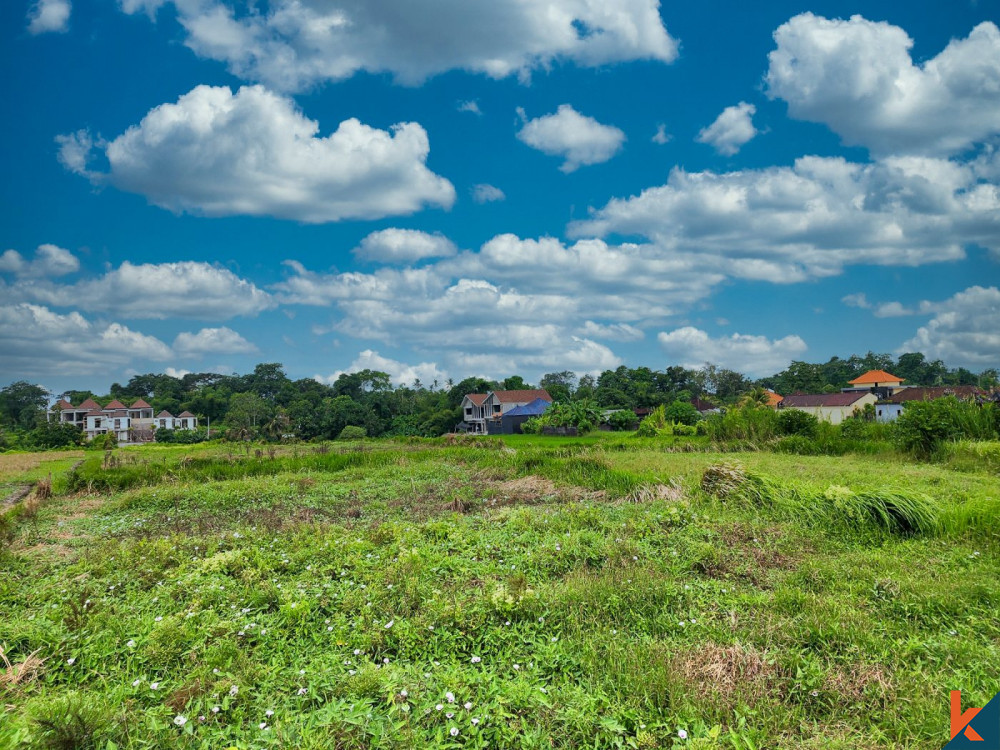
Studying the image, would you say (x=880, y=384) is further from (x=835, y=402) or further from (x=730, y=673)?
(x=730, y=673)

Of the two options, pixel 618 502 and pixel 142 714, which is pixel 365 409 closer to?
pixel 618 502

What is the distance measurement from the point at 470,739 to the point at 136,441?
56.8 metres

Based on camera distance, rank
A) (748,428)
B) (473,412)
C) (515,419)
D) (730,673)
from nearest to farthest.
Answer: (730,673) < (748,428) < (515,419) < (473,412)

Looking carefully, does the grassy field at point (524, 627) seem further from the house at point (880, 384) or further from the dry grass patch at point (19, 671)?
the house at point (880, 384)

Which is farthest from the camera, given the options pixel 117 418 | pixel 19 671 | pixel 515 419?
pixel 117 418

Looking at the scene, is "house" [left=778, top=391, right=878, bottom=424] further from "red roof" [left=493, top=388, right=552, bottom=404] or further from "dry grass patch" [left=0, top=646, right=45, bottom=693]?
"dry grass patch" [left=0, top=646, right=45, bottom=693]

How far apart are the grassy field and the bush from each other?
1215 centimetres

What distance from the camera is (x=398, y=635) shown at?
4.16 meters

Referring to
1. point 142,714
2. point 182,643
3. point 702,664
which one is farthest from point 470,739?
point 182,643

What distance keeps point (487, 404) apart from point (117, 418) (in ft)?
126

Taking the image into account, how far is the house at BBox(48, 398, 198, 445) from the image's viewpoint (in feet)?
192

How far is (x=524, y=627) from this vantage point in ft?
14.1

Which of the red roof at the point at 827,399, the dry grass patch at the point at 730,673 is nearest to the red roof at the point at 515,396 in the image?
the red roof at the point at 827,399

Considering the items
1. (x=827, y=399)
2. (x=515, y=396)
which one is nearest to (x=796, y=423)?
(x=827, y=399)
